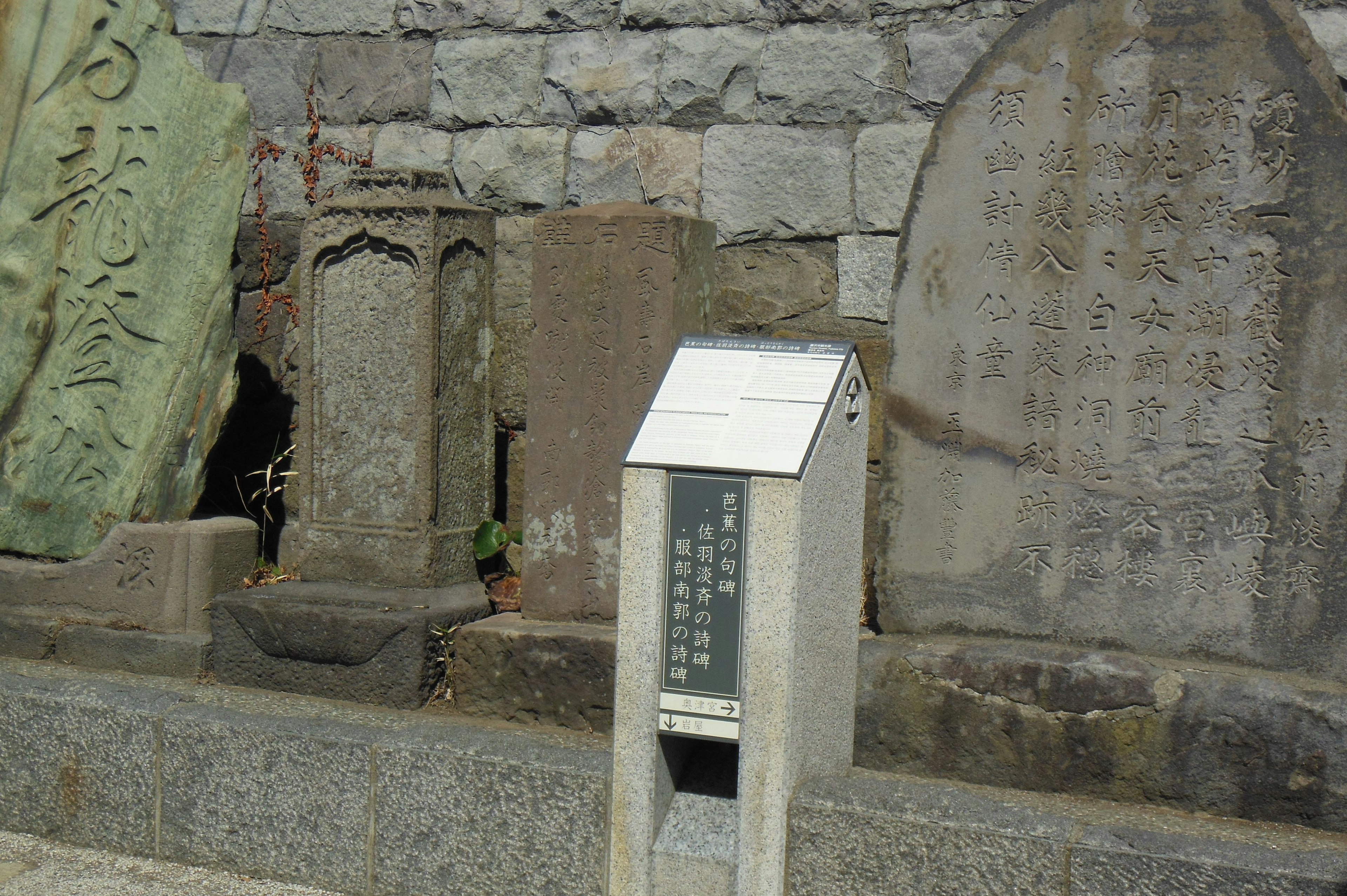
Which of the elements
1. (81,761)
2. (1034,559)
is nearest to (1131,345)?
(1034,559)

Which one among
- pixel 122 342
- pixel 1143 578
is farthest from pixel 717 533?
pixel 122 342

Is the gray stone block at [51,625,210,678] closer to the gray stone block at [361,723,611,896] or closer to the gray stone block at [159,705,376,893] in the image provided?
the gray stone block at [159,705,376,893]

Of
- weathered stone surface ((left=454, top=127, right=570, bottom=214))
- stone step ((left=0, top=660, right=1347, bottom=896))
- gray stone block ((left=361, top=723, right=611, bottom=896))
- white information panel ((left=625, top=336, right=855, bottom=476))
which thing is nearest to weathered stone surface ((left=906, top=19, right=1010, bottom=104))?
weathered stone surface ((left=454, top=127, right=570, bottom=214))

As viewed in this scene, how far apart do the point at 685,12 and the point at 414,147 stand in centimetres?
108

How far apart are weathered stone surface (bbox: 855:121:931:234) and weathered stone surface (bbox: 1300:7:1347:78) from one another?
42.1 inches

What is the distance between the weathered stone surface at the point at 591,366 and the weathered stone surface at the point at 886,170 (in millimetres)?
727

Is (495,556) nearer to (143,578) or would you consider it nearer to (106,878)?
(143,578)

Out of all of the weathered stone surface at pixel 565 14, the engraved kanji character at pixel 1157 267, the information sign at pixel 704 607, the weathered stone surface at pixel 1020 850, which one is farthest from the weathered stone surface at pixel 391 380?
the engraved kanji character at pixel 1157 267

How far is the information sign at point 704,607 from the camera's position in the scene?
7.99ft

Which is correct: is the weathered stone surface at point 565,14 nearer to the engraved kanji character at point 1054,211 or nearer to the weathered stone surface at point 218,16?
the weathered stone surface at point 218,16

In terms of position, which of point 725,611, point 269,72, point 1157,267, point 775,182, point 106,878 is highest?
point 269,72

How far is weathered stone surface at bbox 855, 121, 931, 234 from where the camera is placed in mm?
3988

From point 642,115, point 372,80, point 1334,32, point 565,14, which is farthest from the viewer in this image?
point 372,80

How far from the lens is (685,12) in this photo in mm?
4246
